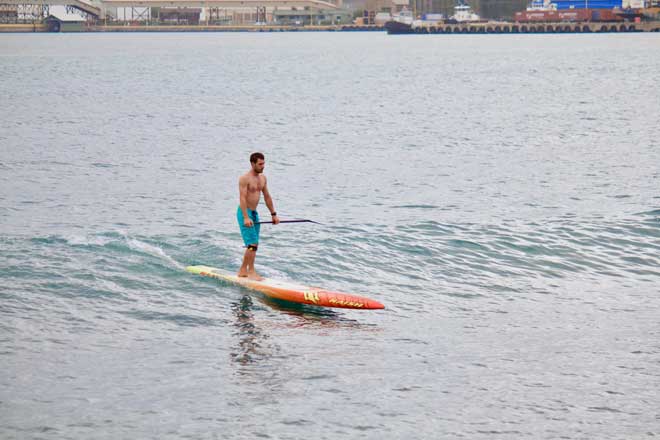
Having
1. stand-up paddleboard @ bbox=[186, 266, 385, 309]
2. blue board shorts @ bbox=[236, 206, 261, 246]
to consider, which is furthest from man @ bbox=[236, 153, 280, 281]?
stand-up paddleboard @ bbox=[186, 266, 385, 309]

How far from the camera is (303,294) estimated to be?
18.1 metres

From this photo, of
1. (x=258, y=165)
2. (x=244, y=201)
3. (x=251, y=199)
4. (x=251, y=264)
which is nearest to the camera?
(x=258, y=165)

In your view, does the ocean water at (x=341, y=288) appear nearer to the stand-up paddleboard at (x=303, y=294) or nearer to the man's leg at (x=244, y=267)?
the stand-up paddleboard at (x=303, y=294)

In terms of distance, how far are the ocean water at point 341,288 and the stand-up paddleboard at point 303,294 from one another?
0.26 metres

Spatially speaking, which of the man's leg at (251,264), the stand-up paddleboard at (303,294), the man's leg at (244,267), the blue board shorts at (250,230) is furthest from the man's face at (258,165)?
the stand-up paddleboard at (303,294)

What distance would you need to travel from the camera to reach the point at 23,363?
1538 centimetres

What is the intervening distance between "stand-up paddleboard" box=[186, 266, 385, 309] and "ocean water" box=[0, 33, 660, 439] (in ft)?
0.84

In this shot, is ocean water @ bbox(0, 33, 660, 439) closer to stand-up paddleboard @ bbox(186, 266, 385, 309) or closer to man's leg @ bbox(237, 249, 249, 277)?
stand-up paddleboard @ bbox(186, 266, 385, 309)

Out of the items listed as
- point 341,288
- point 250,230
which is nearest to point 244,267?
point 250,230

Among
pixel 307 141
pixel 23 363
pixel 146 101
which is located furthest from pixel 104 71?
pixel 23 363

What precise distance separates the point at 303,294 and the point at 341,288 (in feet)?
8.17

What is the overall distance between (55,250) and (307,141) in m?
27.6

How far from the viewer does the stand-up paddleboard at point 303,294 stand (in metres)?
17.6

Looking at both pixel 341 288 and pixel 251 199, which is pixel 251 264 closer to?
pixel 251 199
